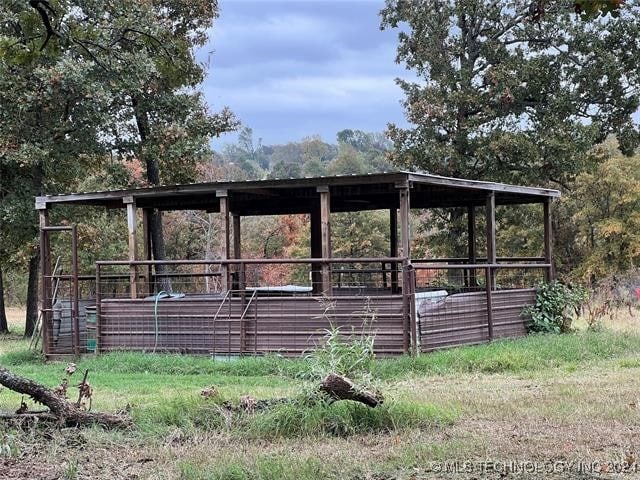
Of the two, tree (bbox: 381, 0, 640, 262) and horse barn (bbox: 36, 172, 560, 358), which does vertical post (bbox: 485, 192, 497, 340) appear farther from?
tree (bbox: 381, 0, 640, 262)

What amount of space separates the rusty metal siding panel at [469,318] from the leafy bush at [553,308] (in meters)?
0.17

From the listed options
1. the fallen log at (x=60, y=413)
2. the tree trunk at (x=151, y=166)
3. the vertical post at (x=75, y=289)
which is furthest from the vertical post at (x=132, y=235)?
the fallen log at (x=60, y=413)

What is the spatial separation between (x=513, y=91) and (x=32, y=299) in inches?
573

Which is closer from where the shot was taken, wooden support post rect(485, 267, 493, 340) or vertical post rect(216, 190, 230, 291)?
vertical post rect(216, 190, 230, 291)

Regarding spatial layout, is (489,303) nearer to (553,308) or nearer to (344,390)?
(553,308)

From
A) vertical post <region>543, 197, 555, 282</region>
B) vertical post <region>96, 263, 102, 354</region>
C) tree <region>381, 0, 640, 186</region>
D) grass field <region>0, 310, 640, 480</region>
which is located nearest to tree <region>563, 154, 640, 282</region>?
tree <region>381, 0, 640, 186</region>

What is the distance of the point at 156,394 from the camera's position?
774 cm

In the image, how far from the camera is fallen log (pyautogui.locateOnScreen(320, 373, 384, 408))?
5.46 meters

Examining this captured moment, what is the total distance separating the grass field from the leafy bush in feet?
13.7

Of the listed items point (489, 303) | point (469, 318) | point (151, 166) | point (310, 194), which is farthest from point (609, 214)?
→ point (469, 318)

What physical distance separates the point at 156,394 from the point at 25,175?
11.7 meters

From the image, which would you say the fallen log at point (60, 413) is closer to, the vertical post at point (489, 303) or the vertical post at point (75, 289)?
the vertical post at point (75, 289)

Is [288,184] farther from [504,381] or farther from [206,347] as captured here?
[504,381]

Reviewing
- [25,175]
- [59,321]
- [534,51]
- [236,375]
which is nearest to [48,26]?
[236,375]
